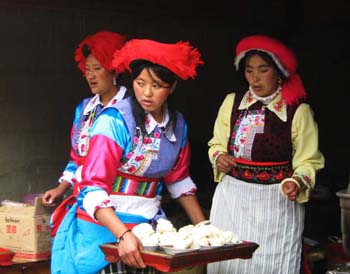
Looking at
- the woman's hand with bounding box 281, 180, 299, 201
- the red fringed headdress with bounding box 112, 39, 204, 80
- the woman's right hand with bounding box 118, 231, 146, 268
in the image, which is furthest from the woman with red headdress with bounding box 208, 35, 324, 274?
the woman's right hand with bounding box 118, 231, 146, 268

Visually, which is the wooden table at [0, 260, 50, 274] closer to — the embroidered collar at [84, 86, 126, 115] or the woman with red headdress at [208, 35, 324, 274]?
the embroidered collar at [84, 86, 126, 115]

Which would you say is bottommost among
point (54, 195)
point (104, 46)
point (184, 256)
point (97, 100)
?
point (184, 256)

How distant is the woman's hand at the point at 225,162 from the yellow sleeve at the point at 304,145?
0.37 m

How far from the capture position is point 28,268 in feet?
16.4

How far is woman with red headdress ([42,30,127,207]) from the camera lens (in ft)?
15.6

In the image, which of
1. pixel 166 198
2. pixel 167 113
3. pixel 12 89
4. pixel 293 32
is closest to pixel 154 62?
pixel 167 113

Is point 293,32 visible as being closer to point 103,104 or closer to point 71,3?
point 71,3

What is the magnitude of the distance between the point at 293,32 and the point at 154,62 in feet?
13.5

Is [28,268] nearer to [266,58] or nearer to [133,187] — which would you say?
[133,187]

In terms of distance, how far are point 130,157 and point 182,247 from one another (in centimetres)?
59

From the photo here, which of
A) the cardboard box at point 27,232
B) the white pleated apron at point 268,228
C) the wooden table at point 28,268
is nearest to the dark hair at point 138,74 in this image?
the white pleated apron at point 268,228

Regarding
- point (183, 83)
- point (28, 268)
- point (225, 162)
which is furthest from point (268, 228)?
point (183, 83)

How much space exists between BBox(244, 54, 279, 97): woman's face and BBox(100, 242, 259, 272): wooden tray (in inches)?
49.6

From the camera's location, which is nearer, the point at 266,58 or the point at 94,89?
the point at 266,58
